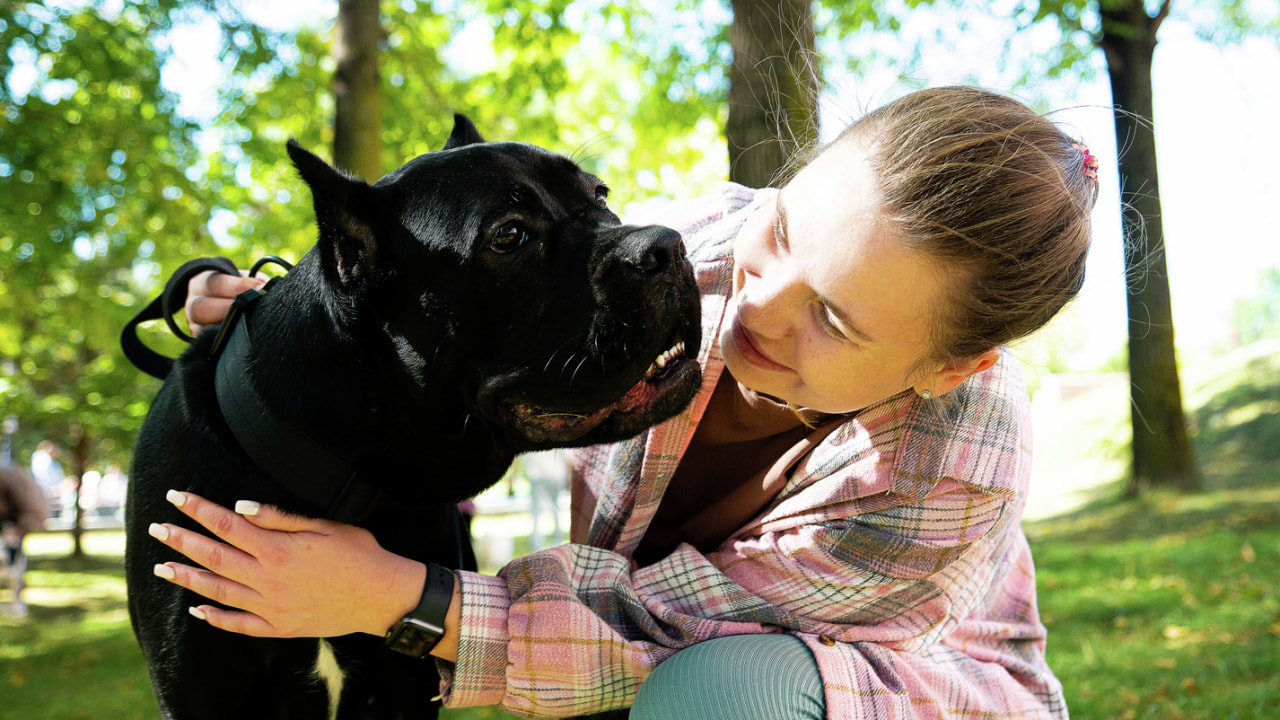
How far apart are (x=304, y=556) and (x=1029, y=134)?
1739 mm

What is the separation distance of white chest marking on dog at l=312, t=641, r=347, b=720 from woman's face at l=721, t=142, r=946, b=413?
1.13 metres

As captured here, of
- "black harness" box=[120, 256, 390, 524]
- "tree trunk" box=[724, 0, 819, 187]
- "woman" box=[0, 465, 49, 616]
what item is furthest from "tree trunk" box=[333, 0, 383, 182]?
"woman" box=[0, 465, 49, 616]

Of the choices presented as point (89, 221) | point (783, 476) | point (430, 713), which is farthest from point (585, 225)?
point (89, 221)

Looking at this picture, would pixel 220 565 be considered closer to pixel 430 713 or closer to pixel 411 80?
pixel 430 713

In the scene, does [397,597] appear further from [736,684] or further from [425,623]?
[736,684]

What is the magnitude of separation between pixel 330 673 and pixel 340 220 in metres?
1.04

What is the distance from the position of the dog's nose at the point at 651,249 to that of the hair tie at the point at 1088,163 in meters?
0.88

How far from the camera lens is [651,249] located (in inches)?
69.2

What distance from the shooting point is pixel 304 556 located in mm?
1819

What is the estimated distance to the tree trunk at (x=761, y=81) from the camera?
360 cm

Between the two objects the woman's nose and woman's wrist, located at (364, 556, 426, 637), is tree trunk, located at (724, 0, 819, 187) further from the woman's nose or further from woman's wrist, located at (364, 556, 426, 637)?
woman's wrist, located at (364, 556, 426, 637)

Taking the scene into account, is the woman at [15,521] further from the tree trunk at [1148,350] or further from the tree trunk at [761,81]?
the tree trunk at [1148,350]

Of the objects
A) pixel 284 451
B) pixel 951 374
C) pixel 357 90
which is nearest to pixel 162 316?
pixel 284 451

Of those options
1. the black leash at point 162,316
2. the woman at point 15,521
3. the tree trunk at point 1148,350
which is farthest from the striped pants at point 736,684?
the woman at point 15,521
